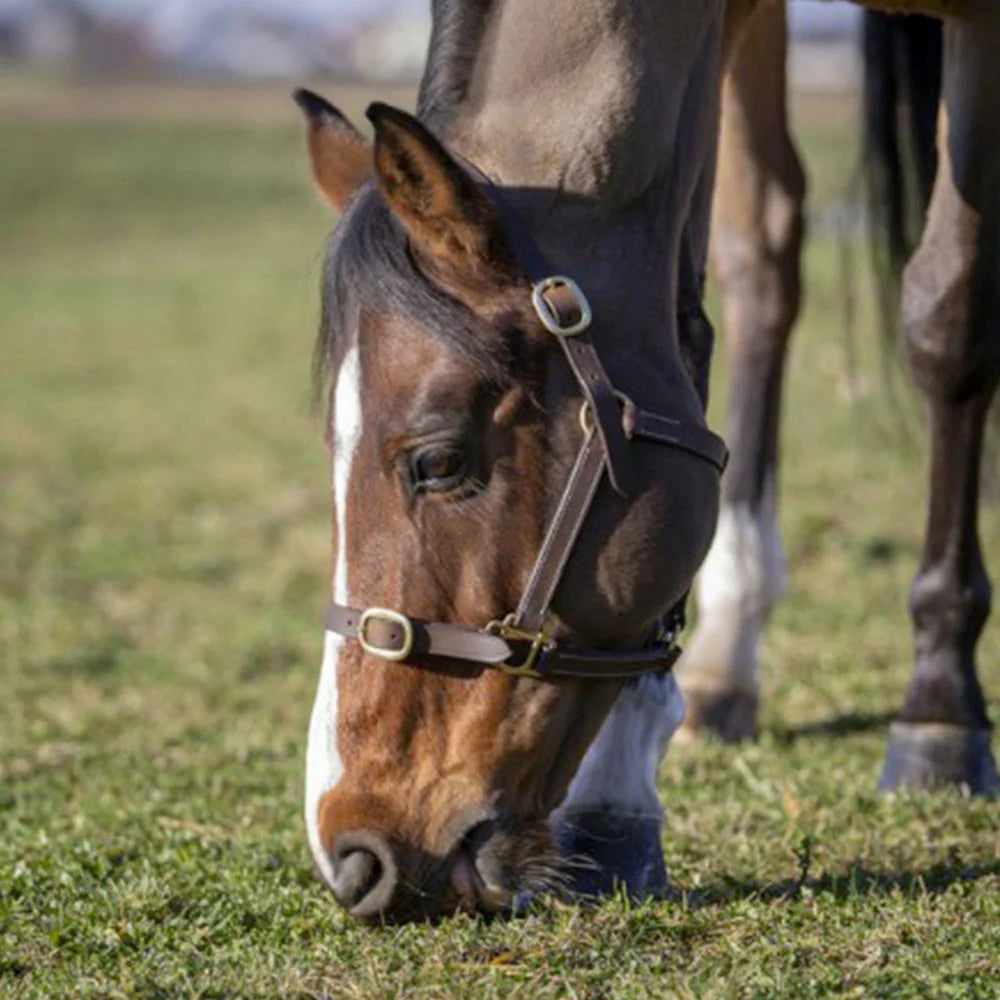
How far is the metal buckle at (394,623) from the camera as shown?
2.68 metres

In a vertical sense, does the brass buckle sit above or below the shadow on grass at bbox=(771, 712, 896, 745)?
above

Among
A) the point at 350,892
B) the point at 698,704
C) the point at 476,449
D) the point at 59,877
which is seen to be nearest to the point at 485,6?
the point at 476,449

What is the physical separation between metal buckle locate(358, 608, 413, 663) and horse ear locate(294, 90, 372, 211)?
28.2 inches

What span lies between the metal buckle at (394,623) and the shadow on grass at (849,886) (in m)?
0.64

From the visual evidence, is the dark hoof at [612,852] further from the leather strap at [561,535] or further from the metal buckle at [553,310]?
the metal buckle at [553,310]

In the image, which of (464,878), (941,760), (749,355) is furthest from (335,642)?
(749,355)

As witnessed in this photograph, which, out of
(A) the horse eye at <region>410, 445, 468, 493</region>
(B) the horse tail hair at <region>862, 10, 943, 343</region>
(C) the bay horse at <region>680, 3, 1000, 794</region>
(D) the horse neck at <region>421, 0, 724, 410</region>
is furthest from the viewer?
(B) the horse tail hair at <region>862, 10, 943, 343</region>

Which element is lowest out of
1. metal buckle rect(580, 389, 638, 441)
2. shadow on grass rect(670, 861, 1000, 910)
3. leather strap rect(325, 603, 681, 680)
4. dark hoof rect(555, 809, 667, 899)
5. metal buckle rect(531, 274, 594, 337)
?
shadow on grass rect(670, 861, 1000, 910)

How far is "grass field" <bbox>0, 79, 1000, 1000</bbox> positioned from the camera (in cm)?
273

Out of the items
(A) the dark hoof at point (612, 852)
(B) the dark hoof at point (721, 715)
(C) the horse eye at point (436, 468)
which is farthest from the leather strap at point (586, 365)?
(B) the dark hoof at point (721, 715)

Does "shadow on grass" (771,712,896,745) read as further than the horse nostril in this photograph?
Yes

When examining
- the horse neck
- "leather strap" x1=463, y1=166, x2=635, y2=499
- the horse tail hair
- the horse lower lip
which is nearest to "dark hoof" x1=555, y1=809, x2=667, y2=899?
the horse lower lip

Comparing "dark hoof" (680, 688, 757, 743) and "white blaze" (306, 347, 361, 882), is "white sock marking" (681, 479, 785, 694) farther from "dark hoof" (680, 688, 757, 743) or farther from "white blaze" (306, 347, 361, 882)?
"white blaze" (306, 347, 361, 882)

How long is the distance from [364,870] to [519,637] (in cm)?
39
